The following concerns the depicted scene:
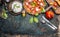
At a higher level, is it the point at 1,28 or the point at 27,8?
the point at 27,8

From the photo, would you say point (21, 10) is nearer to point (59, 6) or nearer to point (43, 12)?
point (43, 12)

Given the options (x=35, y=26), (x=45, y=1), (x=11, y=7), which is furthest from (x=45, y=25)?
(x=11, y=7)

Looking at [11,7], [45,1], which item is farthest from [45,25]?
[11,7]

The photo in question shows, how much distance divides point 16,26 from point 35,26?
0.14 m

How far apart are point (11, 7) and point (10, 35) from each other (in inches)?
8.2

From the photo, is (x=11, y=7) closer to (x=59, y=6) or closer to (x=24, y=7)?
(x=24, y=7)

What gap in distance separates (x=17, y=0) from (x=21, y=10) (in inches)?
3.2

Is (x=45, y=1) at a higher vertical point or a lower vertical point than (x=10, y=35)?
higher

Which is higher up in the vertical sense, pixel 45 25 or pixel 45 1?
pixel 45 1

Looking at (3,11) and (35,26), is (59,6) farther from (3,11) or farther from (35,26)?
(3,11)

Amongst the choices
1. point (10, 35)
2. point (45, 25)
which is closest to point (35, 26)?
point (45, 25)

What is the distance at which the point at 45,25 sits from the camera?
5.40ft

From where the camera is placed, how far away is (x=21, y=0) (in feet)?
5.43

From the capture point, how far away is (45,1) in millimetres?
1651
